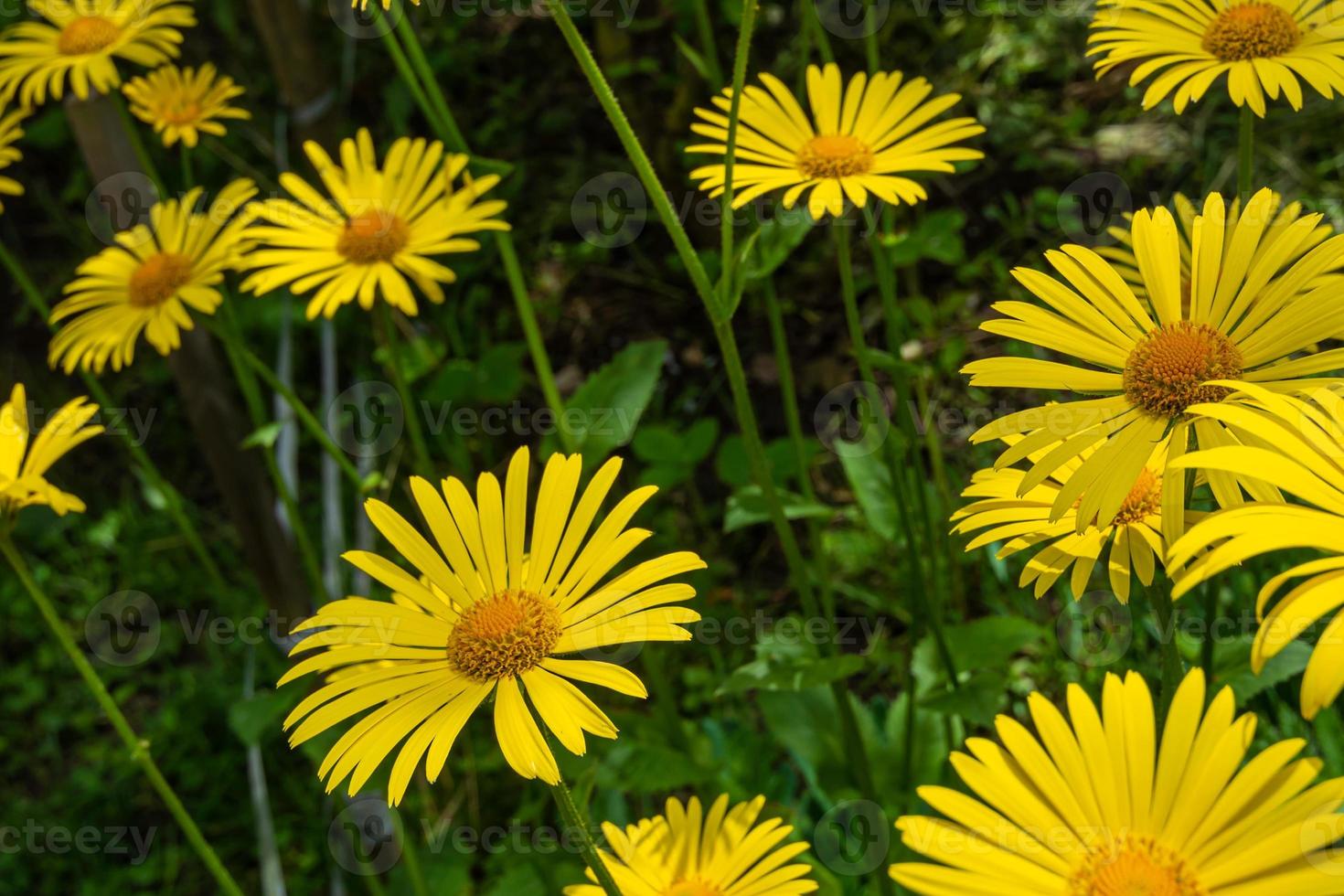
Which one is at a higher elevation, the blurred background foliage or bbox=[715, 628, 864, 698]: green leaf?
the blurred background foliage

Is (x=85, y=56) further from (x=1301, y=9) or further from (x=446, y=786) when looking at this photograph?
(x=1301, y=9)

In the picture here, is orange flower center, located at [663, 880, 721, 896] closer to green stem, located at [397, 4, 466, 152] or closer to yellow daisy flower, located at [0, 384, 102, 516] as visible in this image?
yellow daisy flower, located at [0, 384, 102, 516]

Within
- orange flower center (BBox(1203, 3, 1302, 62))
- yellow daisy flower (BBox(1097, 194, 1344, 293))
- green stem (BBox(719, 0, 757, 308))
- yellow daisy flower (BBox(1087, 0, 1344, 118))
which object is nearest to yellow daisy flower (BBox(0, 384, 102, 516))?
green stem (BBox(719, 0, 757, 308))

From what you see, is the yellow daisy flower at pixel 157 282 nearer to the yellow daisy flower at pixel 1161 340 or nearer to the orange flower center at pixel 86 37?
the orange flower center at pixel 86 37

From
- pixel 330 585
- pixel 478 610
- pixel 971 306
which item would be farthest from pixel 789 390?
pixel 330 585

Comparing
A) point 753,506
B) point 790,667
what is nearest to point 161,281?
Result: point 753,506

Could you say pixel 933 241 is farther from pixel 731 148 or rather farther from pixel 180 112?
pixel 180 112
